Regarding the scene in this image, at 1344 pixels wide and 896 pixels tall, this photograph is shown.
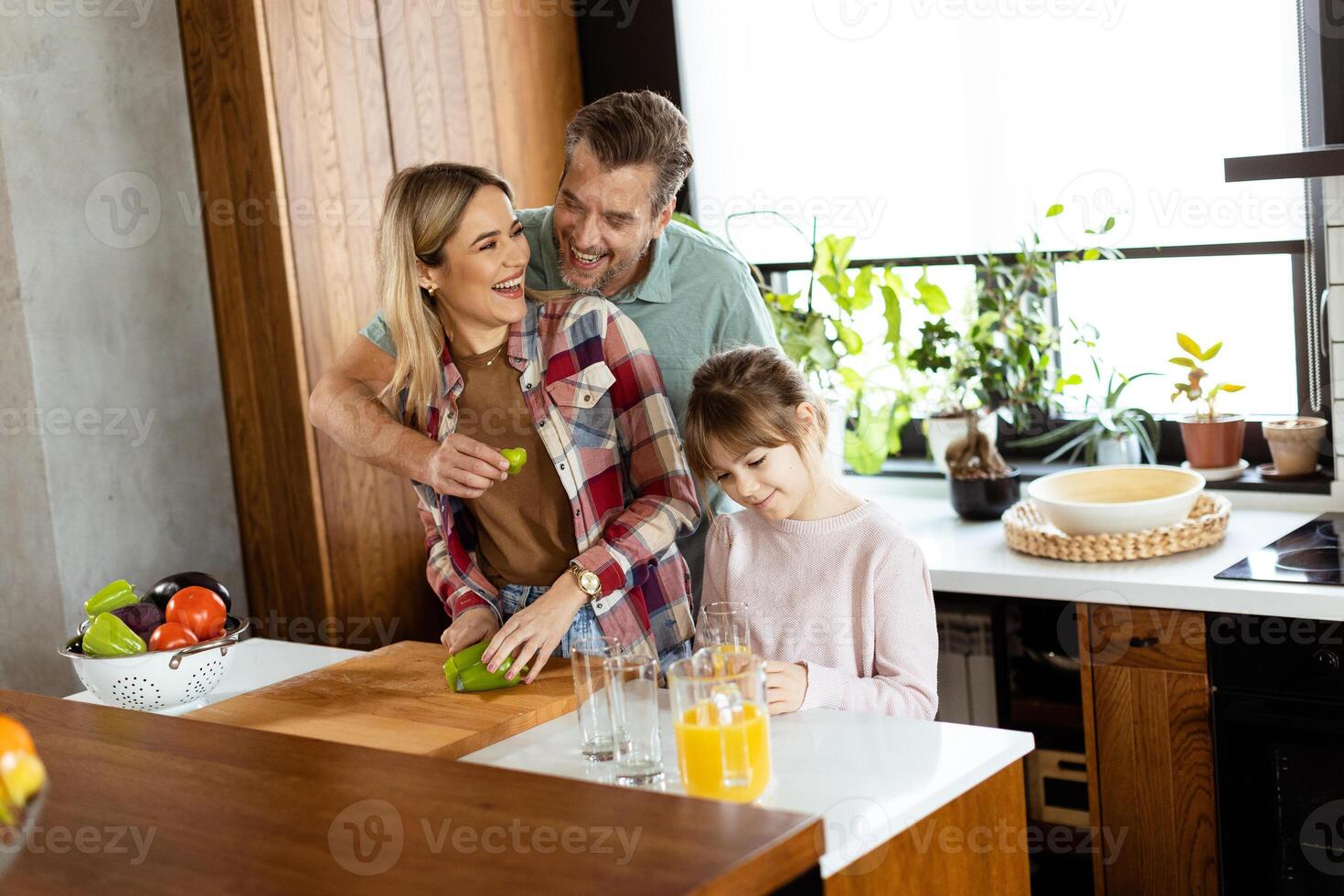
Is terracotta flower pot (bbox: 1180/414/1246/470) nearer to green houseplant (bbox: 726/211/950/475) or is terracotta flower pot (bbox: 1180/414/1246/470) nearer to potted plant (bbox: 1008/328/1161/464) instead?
potted plant (bbox: 1008/328/1161/464)

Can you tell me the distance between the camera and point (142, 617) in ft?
6.70

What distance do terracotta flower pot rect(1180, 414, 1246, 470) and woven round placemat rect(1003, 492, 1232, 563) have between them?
0.31m

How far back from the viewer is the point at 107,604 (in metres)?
2.10

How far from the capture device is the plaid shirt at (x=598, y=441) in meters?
2.03

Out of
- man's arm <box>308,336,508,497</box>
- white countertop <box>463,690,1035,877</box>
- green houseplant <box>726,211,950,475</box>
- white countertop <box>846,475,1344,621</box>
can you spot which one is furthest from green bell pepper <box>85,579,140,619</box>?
green houseplant <box>726,211,950,475</box>

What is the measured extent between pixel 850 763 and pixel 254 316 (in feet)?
6.44

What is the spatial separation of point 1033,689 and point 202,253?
1969 mm

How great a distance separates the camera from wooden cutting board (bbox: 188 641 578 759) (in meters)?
1.73

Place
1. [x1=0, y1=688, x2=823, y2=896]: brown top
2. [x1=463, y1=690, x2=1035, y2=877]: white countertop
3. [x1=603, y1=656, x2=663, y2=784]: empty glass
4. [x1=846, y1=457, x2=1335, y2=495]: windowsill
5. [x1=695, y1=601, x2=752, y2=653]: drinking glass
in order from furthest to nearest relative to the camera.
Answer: [x1=846, y1=457, x2=1335, y2=495]: windowsill, [x1=695, y1=601, x2=752, y2=653]: drinking glass, [x1=603, y1=656, x2=663, y2=784]: empty glass, [x1=463, y1=690, x2=1035, y2=877]: white countertop, [x1=0, y1=688, x2=823, y2=896]: brown top

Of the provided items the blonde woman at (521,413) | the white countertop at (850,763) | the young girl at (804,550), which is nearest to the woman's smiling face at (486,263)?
the blonde woman at (521,413)

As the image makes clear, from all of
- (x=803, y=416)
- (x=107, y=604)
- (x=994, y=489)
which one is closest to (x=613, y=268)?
(x=803, y=416)

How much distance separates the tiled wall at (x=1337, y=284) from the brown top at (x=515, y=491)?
1601 millimetres

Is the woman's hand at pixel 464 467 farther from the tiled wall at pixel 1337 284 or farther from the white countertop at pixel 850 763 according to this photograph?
the tiled wall at pixel 1337 284

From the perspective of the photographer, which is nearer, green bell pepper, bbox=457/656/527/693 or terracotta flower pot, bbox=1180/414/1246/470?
green bell pepper, bbox=457/656/527/693
